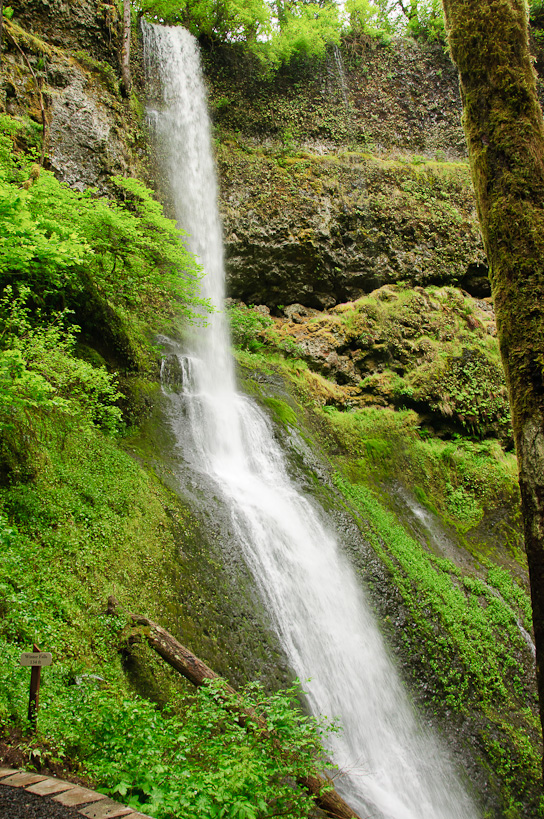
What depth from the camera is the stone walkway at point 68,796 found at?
6.25ft

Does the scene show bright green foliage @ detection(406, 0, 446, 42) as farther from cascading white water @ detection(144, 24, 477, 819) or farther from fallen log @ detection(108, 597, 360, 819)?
fallen log @ detection(108, 597, 360, 819)

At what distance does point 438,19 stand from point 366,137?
730 cm

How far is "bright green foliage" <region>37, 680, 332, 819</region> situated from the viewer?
2387 mm

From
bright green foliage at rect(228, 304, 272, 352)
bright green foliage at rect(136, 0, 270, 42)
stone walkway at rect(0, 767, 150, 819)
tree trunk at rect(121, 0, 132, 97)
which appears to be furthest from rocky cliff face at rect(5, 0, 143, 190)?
stone walkway at rect(0, 767, 150, 819)

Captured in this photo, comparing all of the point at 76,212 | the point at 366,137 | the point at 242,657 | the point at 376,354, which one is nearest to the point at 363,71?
the point at 366,137

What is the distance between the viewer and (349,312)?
14969mm

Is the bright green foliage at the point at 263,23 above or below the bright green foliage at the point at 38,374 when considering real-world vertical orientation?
above

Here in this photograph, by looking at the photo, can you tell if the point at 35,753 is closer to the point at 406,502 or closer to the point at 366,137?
the point at 406,502

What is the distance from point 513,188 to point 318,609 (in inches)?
219

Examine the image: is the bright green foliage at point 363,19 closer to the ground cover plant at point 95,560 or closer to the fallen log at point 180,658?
the ground cover plant at point 95,560

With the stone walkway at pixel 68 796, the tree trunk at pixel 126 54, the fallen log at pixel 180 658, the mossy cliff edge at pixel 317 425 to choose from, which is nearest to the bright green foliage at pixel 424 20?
the mossy cliff edge at pixel 317 425

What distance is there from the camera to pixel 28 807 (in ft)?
6.38

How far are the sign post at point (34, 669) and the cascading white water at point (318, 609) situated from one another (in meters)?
1.93

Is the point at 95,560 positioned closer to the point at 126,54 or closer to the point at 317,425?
the point at 317,425
